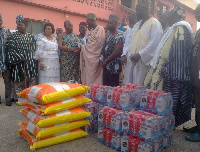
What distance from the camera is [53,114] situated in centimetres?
304

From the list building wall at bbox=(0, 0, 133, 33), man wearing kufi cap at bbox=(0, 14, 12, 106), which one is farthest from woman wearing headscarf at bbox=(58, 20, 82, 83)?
building wall at bbox=(0, 0, 133, 33)

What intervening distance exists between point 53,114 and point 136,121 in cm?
113

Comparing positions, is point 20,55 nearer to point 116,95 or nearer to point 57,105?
point 57,105

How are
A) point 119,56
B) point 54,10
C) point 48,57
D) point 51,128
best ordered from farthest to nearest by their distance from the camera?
point 54,10, point 48,57, point 119,56, point 51,128

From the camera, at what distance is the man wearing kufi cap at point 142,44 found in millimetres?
3627

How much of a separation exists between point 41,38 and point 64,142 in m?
2.67

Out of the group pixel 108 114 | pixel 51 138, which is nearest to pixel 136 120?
pixel 108 114

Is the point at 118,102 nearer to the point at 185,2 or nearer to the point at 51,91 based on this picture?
the point at 51,91

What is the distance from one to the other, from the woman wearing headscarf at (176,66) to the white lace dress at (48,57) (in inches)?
87.8

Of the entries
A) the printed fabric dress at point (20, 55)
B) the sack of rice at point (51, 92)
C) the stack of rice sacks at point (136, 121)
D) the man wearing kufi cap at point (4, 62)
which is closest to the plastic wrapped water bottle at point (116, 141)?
the stack of rice sacks at point (136, 121)

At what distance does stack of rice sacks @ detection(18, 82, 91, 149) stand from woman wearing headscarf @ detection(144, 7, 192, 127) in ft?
3.82

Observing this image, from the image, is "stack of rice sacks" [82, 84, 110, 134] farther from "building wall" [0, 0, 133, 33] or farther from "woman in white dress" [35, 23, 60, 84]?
"building wall" [0, 0, 133, 33]

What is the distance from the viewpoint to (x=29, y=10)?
32.0 feet

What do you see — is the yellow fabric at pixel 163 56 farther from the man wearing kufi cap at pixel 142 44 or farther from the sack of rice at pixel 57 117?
the sack of rice at pixel 57 117
